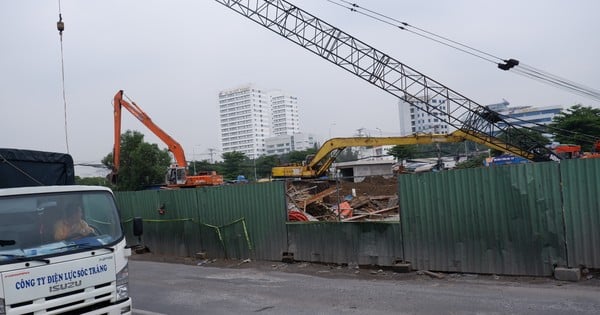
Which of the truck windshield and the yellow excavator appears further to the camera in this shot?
the yellow excavator

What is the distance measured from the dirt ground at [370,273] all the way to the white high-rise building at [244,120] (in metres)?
131

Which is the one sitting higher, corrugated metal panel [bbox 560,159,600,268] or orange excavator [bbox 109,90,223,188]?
orange excavator [bbox 109,90,223,188]

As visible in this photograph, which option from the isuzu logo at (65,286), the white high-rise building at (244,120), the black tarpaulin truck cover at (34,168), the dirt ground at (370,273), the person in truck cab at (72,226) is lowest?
the dirt ground at (370,273)

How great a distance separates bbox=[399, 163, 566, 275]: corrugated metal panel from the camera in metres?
9.48

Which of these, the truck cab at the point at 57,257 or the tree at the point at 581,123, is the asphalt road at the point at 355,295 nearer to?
the truck cab at the point at 57,257

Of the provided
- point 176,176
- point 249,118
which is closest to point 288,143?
point 249,118

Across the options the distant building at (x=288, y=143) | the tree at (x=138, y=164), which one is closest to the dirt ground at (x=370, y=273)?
the tree at (x=138, y=164)

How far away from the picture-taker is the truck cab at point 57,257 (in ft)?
18.1

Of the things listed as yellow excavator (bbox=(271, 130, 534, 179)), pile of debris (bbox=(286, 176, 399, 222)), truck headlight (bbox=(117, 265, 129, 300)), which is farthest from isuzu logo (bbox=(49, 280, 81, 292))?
→ yellow excavator (bbox=(271, 130, 534, 179))

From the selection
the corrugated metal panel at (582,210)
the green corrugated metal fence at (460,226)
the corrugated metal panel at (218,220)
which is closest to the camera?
the corrugated metal panel at (582,210)

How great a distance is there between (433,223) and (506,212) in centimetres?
159

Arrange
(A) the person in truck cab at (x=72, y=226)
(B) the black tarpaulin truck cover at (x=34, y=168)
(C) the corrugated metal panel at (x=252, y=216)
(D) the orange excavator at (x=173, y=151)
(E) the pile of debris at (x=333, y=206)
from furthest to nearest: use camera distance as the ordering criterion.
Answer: (D) the orange excavator at (x=173, y=151) → (E) the pile of debris at (x=333, y=206) → (C) the corrugated metal panel at (x=252, y=216) → (B) the black tarpaulin truck cover at (x=34, y=168) → (A) the person in truck cab at (x=72, y=226)

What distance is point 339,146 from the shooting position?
29578 mm

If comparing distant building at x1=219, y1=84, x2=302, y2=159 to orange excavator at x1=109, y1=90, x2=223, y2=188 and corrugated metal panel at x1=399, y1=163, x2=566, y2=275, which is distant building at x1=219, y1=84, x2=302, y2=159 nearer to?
orange excavator at x1=109, y1=90, x2=223, y2=188
